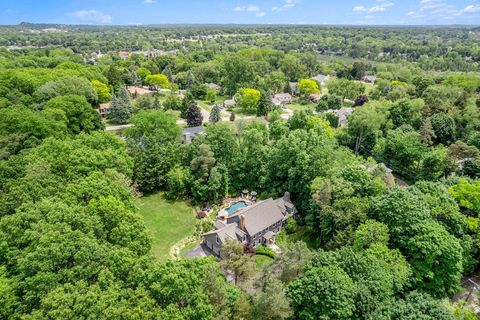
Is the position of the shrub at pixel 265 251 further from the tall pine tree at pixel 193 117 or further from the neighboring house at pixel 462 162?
the tall pine tree at pixel 193 117

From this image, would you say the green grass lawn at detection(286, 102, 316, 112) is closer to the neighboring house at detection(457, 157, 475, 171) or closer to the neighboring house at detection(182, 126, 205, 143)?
the neighboring house at detection(182, 126, 205, 143)

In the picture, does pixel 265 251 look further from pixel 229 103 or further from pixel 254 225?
pixel 229 103

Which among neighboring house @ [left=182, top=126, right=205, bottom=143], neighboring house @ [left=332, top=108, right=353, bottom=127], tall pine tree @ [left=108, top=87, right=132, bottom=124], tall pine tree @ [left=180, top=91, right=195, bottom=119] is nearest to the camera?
neighboring house @ [left=182, top=126, right=205, bottom=143]

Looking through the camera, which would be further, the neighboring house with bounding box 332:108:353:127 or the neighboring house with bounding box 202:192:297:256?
the neighboring house with bounding box 332:108:353:127

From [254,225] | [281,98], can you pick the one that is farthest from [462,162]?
[281,98]

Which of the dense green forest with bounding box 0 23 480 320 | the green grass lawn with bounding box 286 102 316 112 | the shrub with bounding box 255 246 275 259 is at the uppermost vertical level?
the dense green forest with bounding box 0 23 480 320

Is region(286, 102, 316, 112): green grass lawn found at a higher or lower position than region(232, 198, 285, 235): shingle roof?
lower

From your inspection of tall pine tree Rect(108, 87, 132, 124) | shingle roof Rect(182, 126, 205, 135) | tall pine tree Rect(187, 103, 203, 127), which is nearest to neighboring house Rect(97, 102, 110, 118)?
tall pine tree Rect(108, 87, 132, 124)
